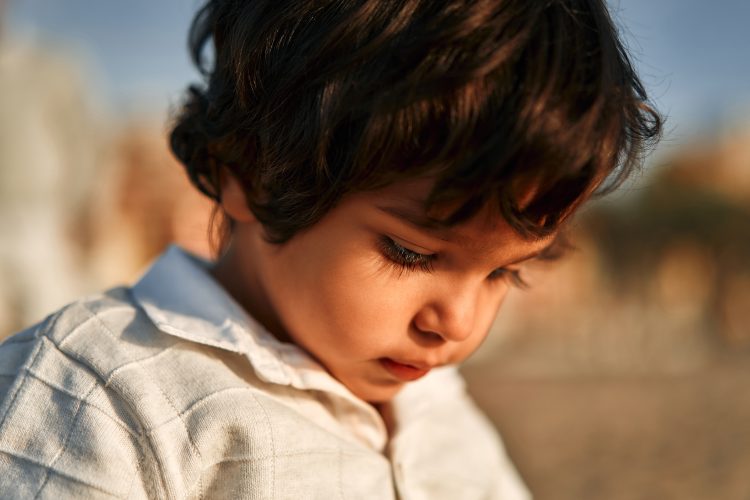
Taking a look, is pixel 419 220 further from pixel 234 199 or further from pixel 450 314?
pixel 234 199

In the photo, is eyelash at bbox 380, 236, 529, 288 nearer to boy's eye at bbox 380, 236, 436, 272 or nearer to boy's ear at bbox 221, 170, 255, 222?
boy's eye at bbox 380, 236, 436, 272

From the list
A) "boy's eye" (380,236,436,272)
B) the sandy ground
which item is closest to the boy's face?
"boy's eye" (380,236,436,272)

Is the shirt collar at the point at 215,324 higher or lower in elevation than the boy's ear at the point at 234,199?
lower

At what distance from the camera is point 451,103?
73 centimetres

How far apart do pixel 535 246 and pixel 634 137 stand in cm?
16

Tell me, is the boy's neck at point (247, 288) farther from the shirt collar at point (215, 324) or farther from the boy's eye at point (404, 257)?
the boy's eye at point (404, 257)

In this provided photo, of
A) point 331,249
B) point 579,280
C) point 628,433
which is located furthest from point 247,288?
point 579,280

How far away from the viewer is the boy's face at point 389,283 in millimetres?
798

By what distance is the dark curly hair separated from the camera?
72 cm

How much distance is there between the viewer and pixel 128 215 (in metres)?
5.22

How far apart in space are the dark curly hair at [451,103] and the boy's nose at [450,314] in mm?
102

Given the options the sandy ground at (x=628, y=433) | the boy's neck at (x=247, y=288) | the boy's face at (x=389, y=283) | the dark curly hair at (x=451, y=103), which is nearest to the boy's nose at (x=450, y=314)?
the boy's face at (x=389, y=283)

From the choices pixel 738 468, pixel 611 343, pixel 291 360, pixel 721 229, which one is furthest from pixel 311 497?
pixel 721 229

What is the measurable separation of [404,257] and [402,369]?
17 centimetres
